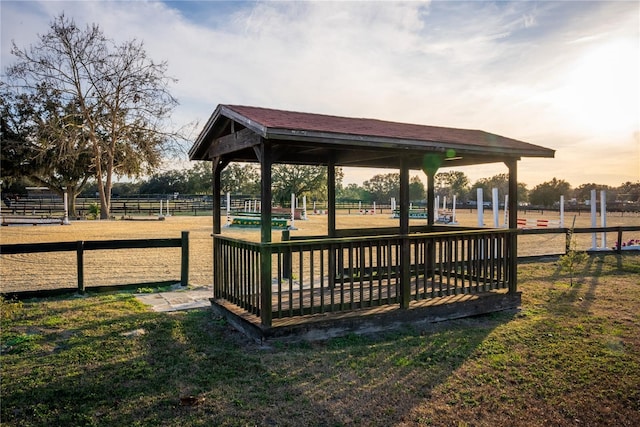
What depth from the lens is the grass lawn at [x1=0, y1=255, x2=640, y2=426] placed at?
336cm

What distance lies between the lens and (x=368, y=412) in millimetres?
3402

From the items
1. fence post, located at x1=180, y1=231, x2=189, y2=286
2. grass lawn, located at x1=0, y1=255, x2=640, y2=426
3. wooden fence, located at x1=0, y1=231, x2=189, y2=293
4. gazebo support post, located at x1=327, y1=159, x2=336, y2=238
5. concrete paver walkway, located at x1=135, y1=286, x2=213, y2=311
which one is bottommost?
grass lawn, located at x1=0, y1=255, x2=640, y2=426

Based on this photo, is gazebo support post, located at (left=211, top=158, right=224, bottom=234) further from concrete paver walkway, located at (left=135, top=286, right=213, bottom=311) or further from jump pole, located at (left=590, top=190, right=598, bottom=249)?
jump pole, located at (left=590, top=190, right=598, bottom=249)

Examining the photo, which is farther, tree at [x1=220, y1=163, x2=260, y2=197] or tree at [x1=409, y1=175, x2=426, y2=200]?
tree at [x1=409, y1=175, x2=426, y2=200]

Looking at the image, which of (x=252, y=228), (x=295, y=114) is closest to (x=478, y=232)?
(x=295, y=114)

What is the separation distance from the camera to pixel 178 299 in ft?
23.6

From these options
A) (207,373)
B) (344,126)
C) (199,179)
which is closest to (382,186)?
(199,179)

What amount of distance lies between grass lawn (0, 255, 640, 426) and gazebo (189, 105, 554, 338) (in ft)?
1.10

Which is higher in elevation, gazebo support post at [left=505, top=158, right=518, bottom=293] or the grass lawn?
gazebo support post at [left=505, top=158, right=518, bottom=293]

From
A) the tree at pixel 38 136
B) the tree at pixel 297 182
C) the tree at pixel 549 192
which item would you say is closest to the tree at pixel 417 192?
the tree at pixel 549 192

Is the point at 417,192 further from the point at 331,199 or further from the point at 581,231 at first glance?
the point at 331,199

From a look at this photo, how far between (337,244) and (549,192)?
72776 mm

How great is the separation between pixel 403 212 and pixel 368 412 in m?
3.26

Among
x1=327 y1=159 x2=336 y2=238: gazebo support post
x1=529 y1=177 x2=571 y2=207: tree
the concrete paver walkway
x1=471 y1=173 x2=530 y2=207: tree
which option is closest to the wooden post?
the concrete paver walkway
